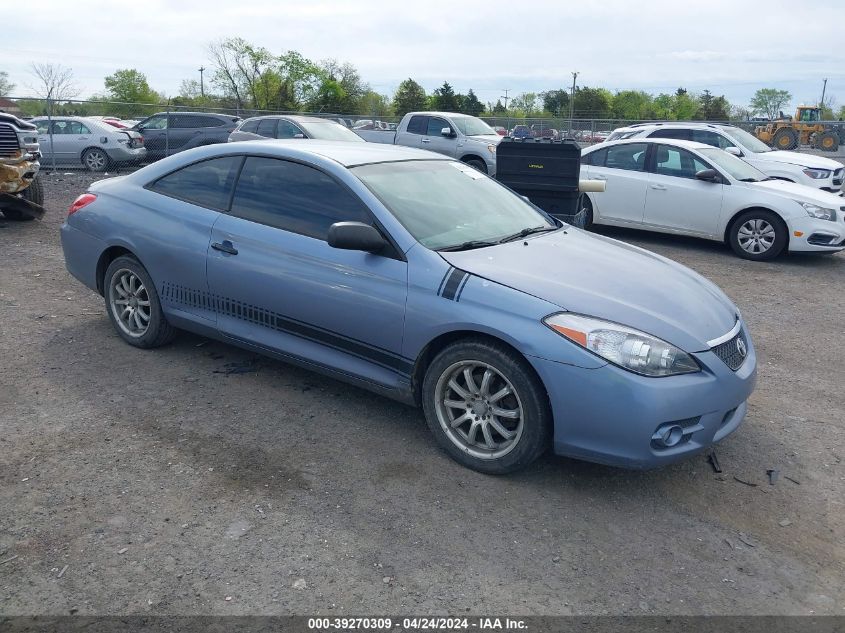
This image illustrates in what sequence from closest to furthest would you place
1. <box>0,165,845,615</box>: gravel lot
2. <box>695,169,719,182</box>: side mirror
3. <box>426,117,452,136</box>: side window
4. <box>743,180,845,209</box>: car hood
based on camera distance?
<box>0,165,845,615</box>: gravel lot, <box>743,180,845,209</box>: car hood, <box>695,169,719,182</box>: side mirror, <box>426,117,452,136</box>: side window

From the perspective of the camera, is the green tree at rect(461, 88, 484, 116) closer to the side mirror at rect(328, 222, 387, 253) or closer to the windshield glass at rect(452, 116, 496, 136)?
the windshield glass at rect(452, 116, 496, 136)

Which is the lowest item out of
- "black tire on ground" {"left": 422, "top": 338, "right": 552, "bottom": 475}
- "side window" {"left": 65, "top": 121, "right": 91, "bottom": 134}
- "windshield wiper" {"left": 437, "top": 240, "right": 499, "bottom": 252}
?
"black tire on ground" {"left": 422, "top": 338, "right": 552, "bottom": 475}

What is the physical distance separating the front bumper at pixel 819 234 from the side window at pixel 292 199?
7.59m

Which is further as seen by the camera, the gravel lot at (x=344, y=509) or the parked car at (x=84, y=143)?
the parked car at (x=84, y=143)

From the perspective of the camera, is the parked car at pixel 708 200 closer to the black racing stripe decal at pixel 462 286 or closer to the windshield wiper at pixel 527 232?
the windshield wiper at pixel 527 232

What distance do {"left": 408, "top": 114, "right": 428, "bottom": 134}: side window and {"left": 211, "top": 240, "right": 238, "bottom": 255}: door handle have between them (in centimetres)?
1476

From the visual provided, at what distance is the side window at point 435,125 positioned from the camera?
1872 centimetres

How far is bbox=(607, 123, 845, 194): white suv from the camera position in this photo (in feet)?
46.3

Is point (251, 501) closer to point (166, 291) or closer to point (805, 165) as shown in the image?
point (166, 291)

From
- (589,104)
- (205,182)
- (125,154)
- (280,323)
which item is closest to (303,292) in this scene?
(280,323)

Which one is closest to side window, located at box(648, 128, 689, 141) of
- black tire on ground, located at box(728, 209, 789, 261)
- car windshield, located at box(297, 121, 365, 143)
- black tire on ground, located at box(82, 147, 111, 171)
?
black tire on ground, located at box(728, 209, 789, 261)

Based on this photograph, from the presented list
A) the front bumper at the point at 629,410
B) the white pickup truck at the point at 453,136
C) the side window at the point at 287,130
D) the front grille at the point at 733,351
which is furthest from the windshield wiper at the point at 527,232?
the white pickup truck at the point at 453,136

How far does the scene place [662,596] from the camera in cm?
303

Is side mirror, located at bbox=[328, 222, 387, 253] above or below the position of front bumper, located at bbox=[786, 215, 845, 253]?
above
